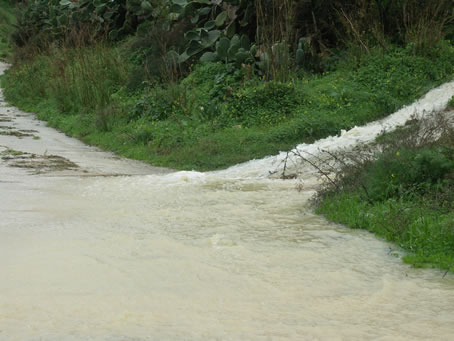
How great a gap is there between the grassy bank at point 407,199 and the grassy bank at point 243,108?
3.88 meters

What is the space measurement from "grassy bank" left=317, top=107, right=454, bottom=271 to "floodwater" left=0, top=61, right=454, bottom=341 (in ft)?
0.59

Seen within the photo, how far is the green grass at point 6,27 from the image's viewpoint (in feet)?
104

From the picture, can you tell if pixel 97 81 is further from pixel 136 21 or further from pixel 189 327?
pixel 189 327

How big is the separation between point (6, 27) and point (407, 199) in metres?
32.1

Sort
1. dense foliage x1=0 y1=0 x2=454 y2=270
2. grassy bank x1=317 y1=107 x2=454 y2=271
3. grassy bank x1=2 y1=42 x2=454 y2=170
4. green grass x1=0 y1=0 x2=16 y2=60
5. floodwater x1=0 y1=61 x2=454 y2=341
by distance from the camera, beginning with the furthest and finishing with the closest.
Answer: green grass x1=0 y1=0 x2=16 y2=60, dense foliage x1=0 y1=0 x2=454 y2=270, grassy bank x1=2 y1=42 x2=454 y2=170, grassy bank x1=317 y1=107 x2=454 y2=271, floodwater x1=0 y1=61 x2=454 y2=341

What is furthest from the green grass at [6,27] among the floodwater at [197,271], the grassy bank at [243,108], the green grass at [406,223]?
Result: the green grass at [406,223]

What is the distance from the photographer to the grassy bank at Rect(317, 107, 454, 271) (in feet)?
17.9

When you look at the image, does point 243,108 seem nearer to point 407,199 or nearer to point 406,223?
point 407,199

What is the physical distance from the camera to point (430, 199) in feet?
20.2

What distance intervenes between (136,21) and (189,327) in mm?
18548

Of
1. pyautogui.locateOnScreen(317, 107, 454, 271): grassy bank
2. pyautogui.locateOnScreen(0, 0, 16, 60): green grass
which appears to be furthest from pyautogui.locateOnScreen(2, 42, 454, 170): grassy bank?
pyautogui.locateOnScreen(0, 0, 16, 60): green grass

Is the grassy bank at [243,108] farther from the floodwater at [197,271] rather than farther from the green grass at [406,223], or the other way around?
the green grass at [406,223]

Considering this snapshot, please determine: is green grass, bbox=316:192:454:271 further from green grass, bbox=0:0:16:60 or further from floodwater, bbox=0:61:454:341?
green grass, bbox=0:0:16:60

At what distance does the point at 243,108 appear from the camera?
12539 millimetres
